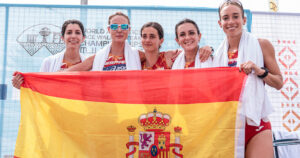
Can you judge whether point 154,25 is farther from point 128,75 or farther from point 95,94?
point 95,94

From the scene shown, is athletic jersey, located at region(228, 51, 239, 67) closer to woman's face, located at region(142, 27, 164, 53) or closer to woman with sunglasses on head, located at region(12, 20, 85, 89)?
woman's face, located at region(142, 27, 164, 53)

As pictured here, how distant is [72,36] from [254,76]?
2.27 m

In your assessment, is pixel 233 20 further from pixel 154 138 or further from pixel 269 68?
pixel 154 138

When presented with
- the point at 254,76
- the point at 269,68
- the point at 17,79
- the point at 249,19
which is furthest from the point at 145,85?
the point at 249,19

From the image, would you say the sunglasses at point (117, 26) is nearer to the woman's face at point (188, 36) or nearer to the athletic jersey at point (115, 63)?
the athletic jersey at point (115, 63)

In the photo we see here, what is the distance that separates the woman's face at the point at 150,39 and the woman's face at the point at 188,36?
339 millimetres

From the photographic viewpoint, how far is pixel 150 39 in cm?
321

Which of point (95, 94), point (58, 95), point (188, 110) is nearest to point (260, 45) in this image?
point (188, 110)

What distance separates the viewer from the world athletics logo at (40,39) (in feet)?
16.5

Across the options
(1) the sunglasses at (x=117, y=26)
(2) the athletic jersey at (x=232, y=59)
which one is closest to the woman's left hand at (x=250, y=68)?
(2) the athletic jersey at (x=232, y=59)

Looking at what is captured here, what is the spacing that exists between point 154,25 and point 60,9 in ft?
8.83

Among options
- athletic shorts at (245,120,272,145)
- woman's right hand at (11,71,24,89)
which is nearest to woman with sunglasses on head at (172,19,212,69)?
athletic shorts at (245,120,272,145)

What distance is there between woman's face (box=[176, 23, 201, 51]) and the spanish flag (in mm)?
391

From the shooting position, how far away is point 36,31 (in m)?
5.08
